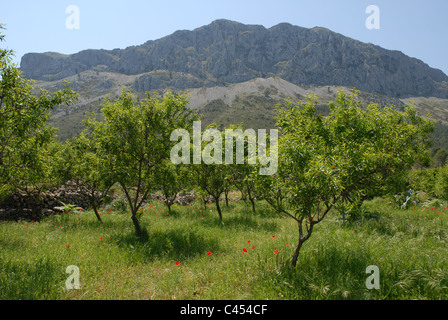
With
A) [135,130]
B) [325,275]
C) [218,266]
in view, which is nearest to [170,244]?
[218,266]

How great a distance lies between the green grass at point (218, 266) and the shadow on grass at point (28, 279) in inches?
1.0

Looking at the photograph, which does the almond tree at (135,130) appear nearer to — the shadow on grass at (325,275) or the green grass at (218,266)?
the green grass at (218,266)

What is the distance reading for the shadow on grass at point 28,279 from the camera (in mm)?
5465

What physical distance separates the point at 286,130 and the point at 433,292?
6.80 meters

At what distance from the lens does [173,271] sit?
712 cm

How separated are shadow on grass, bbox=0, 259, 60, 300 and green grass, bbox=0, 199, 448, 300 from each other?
2 cm

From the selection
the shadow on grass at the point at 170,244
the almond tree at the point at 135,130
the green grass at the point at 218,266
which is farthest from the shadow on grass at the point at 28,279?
the almond tree at the point at 135,130

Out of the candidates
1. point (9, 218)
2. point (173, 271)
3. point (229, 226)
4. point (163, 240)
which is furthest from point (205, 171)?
point (9, 218)

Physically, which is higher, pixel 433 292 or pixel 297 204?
pixel 297 204

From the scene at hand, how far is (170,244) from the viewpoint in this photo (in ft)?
30.1

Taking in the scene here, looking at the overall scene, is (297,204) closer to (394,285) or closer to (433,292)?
(394,285)

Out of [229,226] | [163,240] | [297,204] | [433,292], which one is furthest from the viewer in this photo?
[229,226]

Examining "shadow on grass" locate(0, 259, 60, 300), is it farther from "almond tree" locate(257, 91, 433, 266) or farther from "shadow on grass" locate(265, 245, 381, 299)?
"almond tree" locate(257, 91, 433, 266)
